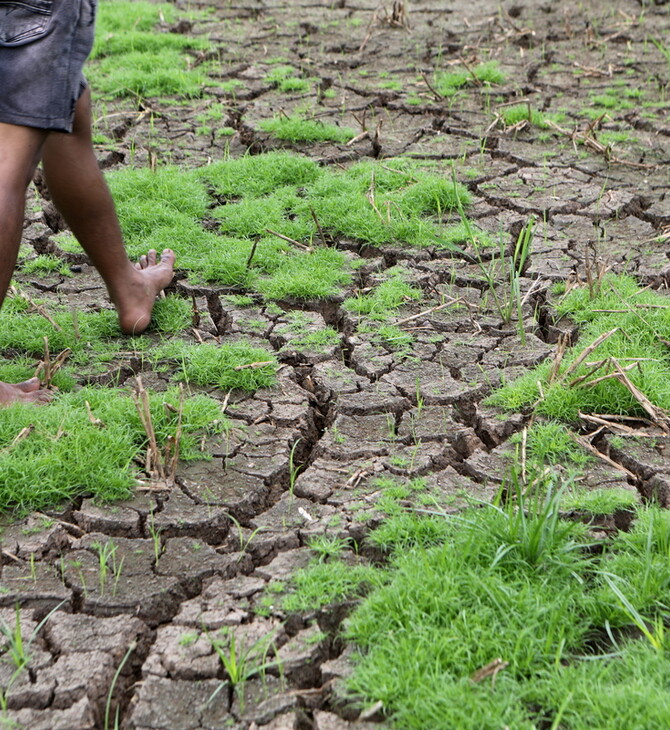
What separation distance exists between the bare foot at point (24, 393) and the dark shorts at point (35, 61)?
0.88 m

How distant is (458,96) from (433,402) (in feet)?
10.5

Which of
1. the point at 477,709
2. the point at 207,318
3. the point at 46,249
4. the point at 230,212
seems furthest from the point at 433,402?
the point at 46,249

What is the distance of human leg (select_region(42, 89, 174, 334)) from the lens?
3.47 metres

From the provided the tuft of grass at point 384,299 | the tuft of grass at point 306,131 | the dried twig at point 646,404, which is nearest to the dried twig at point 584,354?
the dried twig at point 646,404

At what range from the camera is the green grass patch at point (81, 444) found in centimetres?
299

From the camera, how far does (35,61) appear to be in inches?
119

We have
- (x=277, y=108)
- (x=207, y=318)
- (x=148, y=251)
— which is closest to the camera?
(x=207, y=318)

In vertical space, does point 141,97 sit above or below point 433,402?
above

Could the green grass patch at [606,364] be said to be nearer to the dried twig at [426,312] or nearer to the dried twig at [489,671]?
the dried twig at [426,312]

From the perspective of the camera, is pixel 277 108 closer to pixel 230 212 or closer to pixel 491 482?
pixel 230 212

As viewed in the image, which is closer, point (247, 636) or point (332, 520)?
point (247, 636)

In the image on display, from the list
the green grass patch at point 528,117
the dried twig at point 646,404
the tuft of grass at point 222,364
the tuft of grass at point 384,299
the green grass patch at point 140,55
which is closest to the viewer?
the dried twig at point 646,404

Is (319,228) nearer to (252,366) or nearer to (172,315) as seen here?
(172,315)

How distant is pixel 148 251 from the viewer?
4.35 metres
